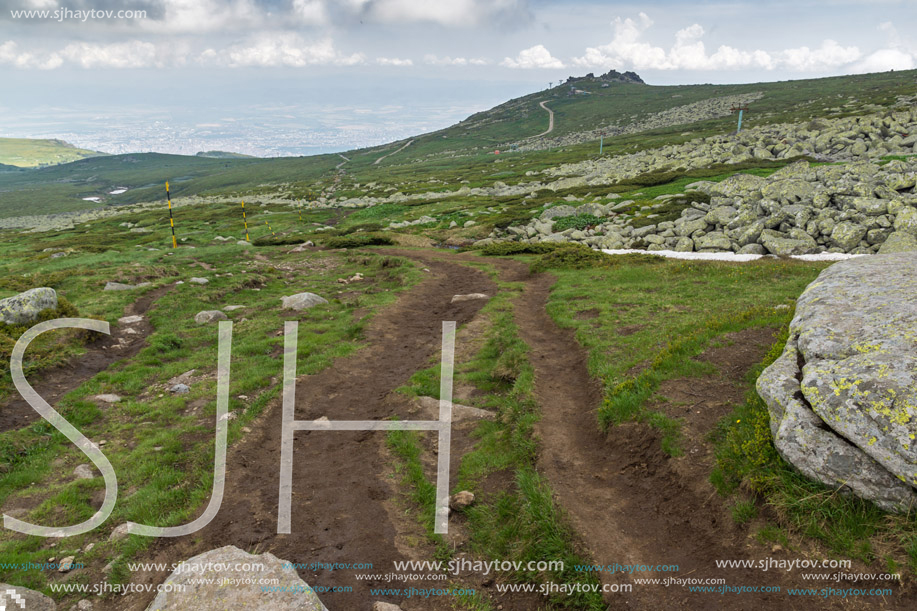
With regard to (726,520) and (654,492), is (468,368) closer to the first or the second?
(654,492)

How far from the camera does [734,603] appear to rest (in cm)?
643

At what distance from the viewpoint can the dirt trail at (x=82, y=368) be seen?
44.4ft

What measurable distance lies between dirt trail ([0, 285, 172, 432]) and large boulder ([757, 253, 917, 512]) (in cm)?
1893

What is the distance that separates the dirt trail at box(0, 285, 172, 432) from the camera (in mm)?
13531

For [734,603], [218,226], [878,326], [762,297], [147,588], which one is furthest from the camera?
[218,226]

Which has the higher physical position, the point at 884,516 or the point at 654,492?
the point at 884,516

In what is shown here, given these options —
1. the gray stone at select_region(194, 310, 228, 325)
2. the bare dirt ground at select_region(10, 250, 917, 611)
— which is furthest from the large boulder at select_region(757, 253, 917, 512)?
the gray stone at select_region(194, 310, 228, 325)

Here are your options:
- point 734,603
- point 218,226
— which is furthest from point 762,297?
point 218,226

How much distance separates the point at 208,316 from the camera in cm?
2309

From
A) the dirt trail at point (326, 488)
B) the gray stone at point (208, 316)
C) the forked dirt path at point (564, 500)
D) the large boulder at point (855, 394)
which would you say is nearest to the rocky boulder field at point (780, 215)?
the forked dirt path at point (564, 500)

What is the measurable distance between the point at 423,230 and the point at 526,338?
134ft

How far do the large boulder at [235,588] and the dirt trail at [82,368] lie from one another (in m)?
10.6

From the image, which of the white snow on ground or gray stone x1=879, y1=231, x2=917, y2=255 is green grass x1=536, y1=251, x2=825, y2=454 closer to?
the white snow on ground

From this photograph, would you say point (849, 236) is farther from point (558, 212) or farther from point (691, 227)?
point (558, 212)
